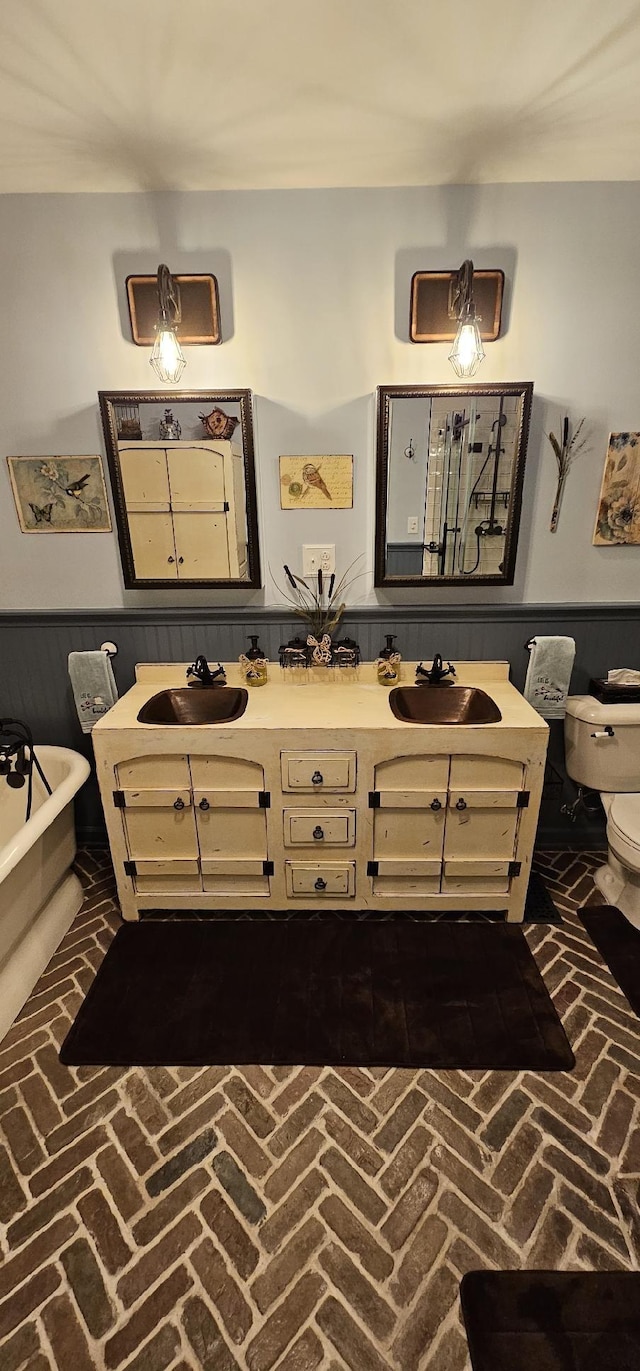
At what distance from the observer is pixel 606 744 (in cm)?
239

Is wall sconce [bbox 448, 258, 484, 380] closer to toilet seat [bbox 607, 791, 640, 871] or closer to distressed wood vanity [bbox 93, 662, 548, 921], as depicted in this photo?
distressed wood vanity [bbox 93, 662, 548, 921]

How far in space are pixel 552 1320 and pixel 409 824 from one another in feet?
4.19

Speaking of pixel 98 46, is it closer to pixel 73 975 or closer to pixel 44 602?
pixel 44 602

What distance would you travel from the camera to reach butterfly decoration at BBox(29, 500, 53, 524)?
2355 millimetres

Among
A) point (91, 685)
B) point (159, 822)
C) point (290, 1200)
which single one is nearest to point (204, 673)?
point (91, 685)

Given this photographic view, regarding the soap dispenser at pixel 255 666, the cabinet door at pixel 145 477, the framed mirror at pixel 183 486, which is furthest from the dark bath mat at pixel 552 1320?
the cabinet door at pixel 145 477

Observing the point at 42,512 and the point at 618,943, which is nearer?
the point at 618,943

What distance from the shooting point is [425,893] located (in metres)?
2.29

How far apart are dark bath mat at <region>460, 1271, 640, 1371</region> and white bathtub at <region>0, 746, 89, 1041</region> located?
1546 mm

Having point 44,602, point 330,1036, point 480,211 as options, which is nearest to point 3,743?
point 44,602

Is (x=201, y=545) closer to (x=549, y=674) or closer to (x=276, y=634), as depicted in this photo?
(x=276, y=634)

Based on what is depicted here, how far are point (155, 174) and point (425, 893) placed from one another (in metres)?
2.74

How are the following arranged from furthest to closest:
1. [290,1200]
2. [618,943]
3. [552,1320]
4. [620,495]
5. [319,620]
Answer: [319,620] < [620,495] < [618,943] < [290,1200] < [552,1320]

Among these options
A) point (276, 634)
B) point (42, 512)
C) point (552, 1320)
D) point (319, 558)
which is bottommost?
point (552, 1320)
